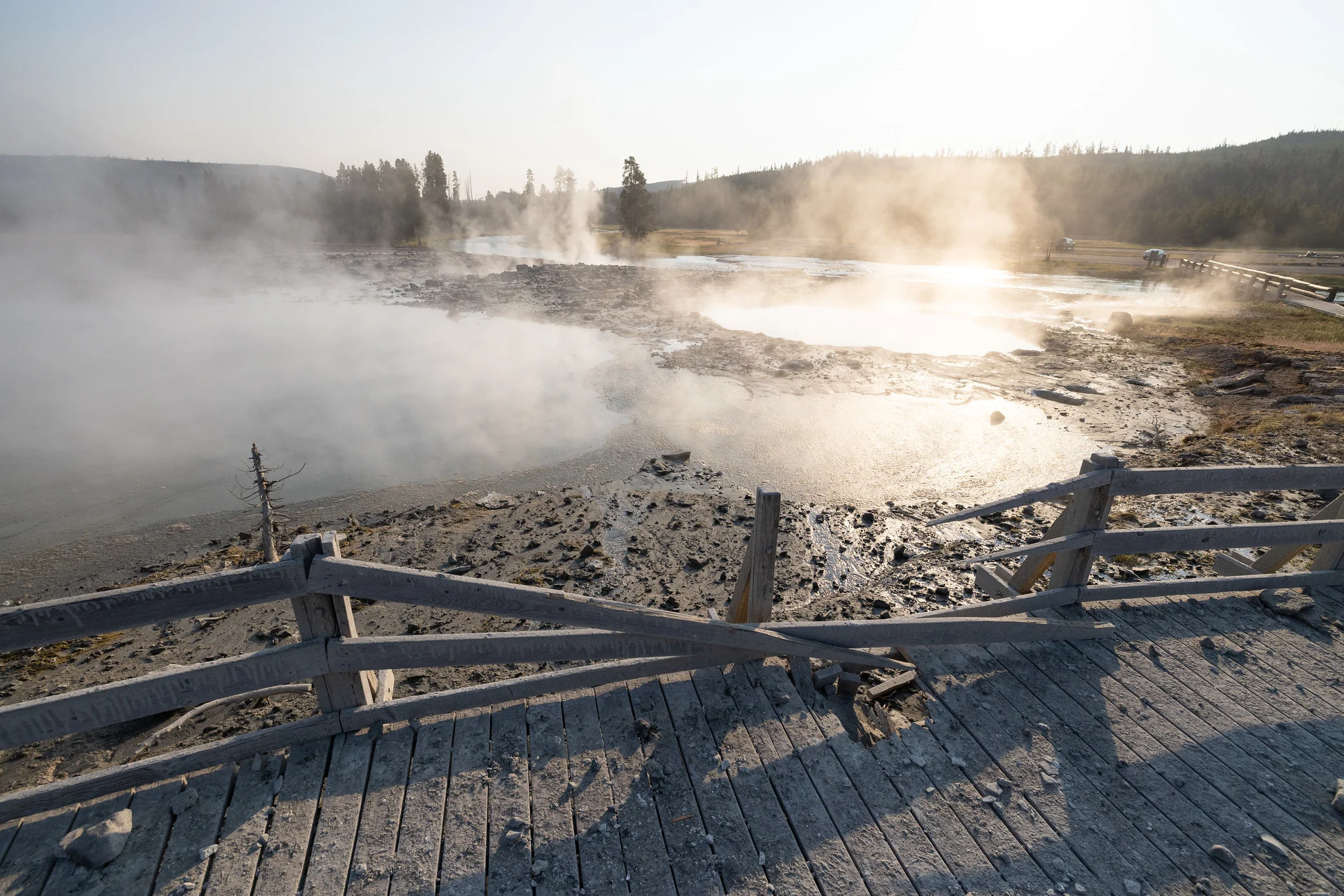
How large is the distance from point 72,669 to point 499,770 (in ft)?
21.6

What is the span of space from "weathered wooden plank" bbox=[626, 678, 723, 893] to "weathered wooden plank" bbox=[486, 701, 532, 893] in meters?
0.63

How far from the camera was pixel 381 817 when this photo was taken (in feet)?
9.32

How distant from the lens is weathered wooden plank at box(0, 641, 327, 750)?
99.6 inches

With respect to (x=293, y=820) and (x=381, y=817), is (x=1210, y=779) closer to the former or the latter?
(x=381, y=817)

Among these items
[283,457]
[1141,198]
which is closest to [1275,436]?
[283,457]

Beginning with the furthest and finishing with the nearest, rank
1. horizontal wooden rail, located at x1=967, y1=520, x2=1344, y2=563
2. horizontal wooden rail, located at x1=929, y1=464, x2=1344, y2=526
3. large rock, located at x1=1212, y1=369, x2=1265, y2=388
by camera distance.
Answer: large rock, located at x1=1212, y1=369, x2=1265, y2=388, horizontal wooden rail, located at x1=967, y1=520, x2=1344, y2=563, horizontal wooden rail, located at x1=929, y1=464, x2=1344, y2=526

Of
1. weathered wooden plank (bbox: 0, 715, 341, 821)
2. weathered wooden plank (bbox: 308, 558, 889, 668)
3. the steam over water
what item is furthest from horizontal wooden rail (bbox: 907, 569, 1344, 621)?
the steam over water

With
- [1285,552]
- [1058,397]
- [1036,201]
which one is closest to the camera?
[1285,552]

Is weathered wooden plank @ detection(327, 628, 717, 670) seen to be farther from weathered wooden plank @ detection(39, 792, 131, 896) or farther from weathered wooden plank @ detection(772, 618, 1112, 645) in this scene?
weathered wooden plank @ detection(39, 792, 131, 896)

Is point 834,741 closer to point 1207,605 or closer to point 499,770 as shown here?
point 499,770

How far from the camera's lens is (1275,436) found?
11594 millimetres

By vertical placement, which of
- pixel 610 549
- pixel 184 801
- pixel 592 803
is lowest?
pixel 610 549

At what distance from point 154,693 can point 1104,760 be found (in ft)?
16.0

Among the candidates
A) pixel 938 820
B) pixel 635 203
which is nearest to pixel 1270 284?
pixel 938 820
